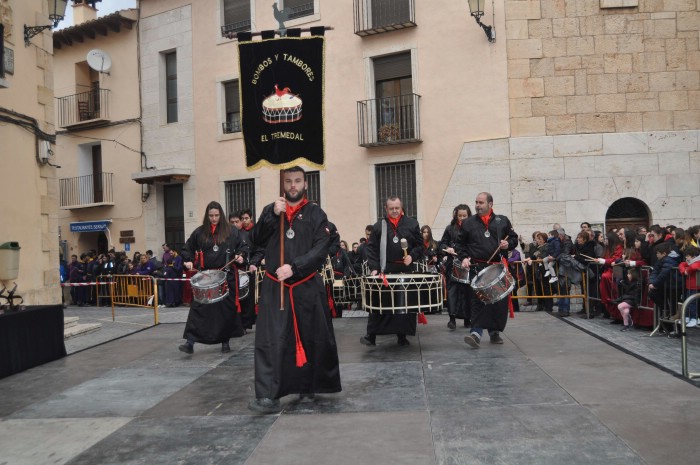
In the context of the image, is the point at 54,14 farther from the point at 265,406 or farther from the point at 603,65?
the point at 603,65

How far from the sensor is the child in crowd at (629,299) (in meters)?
10.5

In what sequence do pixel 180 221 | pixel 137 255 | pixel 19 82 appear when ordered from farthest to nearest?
pixel 180 221
pixel 137 255
pixel 19 82

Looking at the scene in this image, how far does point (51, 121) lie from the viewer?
12.0 metres

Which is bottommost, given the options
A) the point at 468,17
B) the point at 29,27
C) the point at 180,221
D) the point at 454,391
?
the point at 454,391

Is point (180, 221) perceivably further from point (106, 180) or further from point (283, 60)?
point (283, 60)

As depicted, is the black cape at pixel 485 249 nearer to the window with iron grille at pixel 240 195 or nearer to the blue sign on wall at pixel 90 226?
the window with iron grille at pixel 240 195

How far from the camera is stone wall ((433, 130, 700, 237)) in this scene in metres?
16.6

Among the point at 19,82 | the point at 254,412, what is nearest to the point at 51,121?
the point at 19,82

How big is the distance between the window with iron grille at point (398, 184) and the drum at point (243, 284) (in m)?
8.98

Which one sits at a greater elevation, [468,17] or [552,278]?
[468,17]

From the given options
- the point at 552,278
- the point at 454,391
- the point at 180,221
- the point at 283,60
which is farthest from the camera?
the point at 180,221

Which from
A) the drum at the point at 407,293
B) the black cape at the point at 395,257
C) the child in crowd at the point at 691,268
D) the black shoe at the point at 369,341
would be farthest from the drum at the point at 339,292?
the child in crowd at the point at 691,268

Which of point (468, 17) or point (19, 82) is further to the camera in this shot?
point (468, 17)

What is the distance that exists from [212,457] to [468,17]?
1555cm
